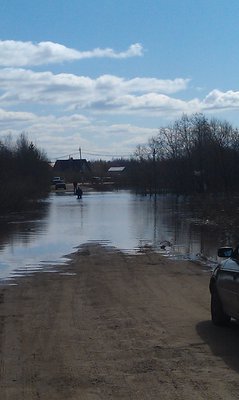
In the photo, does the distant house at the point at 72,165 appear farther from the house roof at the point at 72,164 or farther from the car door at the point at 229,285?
the car door at the point at 229,285

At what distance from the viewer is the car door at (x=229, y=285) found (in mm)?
9172

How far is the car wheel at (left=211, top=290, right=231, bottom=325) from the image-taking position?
393 inches

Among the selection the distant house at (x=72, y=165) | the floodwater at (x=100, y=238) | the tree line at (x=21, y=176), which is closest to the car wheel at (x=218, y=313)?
the floodwater at (x=100, y=238)

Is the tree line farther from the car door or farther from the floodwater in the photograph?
the car door

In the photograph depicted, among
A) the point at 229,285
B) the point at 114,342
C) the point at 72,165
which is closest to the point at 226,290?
the point at 229,285

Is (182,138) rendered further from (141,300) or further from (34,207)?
(141,300)

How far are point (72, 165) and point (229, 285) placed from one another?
177485 millimetres

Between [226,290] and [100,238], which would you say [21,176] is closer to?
[100,238]

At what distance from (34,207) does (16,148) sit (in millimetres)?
40509

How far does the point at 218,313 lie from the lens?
10070 mm

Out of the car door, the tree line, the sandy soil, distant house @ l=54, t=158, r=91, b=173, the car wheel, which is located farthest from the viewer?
distant house @ l=54, t=158, r=91, b=173

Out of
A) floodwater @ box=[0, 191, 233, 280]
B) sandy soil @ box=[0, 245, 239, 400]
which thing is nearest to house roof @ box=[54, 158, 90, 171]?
floodwater @ box=[0, 191, 233, 280]

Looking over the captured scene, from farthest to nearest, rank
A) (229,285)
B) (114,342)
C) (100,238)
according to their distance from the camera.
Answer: (100,238)
(229,285)
(114,342)

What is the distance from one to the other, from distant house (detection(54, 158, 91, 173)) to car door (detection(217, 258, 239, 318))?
171726 mm
